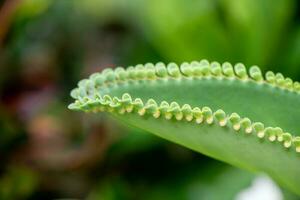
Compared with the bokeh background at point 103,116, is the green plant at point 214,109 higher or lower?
lower

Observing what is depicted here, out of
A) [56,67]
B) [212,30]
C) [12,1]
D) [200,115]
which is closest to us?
[200,115]

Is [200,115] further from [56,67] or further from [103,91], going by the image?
[56,67]

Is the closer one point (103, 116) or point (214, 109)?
point (214, 109)

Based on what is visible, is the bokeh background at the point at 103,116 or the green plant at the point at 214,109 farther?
the bokeh background at the point at 103,116

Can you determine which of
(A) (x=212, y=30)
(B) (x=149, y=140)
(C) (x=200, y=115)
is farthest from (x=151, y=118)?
(A) (x=212, y=30)

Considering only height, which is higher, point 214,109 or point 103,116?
point 103,116
